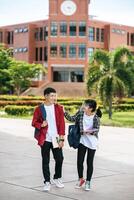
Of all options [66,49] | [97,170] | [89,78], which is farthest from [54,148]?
[66,49]

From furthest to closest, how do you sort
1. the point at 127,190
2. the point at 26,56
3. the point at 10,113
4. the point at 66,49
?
the point at 26,56 < the point at 66,49 < the point at 10,113 < the point at 127,190

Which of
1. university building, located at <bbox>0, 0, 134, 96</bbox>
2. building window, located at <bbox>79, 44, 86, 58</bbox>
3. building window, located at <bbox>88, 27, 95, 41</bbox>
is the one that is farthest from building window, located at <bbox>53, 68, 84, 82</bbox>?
building window, located at <bbox>88, 27, 95, 41</bbox>

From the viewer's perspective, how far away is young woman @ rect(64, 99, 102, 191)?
318 inches

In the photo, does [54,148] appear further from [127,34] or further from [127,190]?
[127,34]

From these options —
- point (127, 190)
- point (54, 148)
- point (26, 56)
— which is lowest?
point (127, 190)

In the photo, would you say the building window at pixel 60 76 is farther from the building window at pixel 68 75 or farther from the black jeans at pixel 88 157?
the black jeans at pixel 88 157

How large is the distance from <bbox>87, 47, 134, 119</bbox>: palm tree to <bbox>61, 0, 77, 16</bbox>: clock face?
45700 mm

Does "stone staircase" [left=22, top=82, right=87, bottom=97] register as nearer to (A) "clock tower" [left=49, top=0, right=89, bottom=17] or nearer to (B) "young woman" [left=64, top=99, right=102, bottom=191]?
(A) "clock tower" [left=49, top=0, right=89, bottom=17]

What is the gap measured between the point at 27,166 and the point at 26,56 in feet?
240

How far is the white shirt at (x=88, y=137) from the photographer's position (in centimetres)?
809

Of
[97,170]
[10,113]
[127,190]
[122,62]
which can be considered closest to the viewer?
[127,190]

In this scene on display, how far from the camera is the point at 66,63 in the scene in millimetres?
77000

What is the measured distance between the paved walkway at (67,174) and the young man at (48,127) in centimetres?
42

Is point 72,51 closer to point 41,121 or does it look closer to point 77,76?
point 77,76
